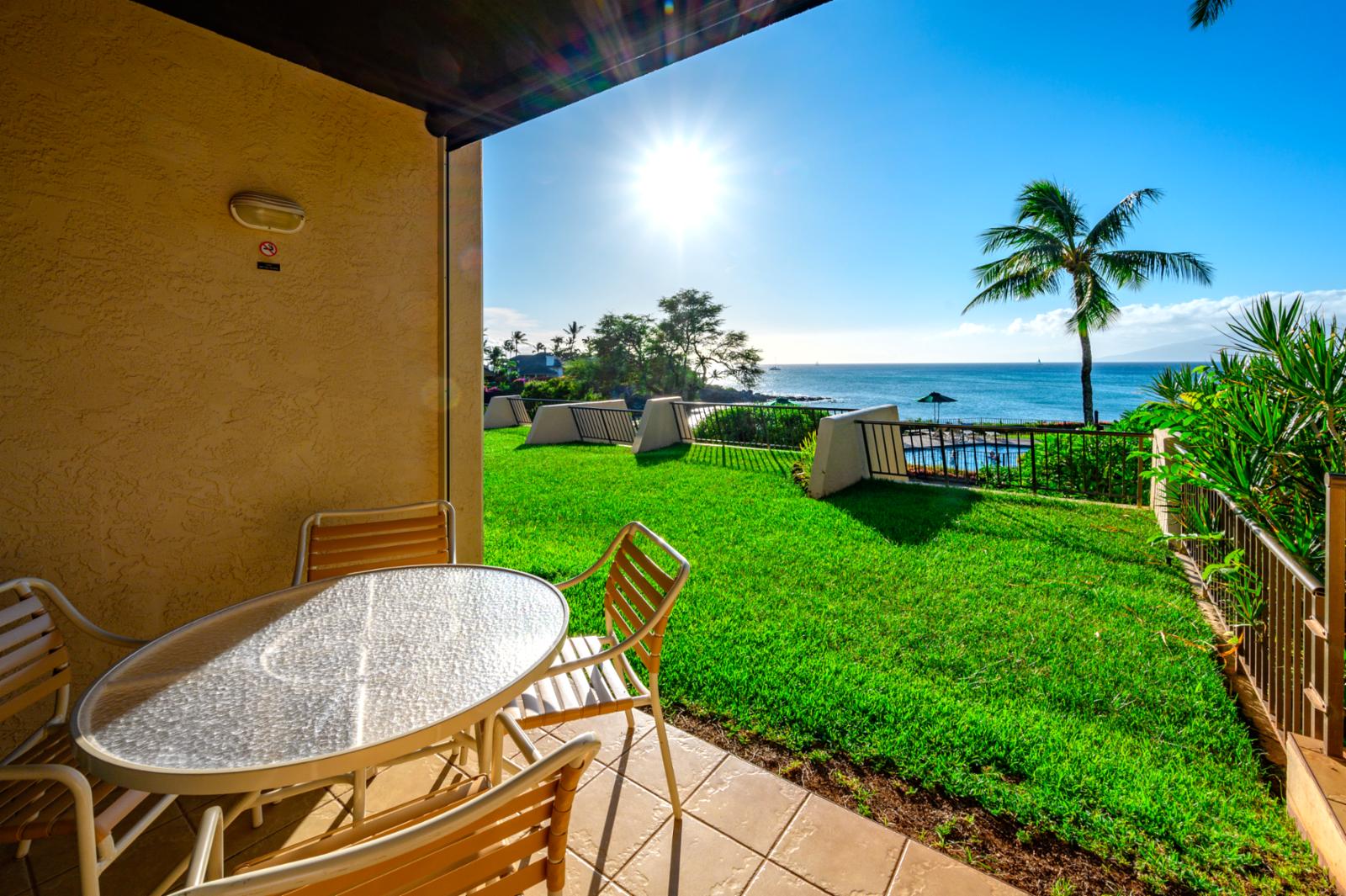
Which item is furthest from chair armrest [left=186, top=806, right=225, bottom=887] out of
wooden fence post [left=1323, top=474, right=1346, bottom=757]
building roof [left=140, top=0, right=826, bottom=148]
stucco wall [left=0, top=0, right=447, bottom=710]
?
wooden fence post [left=1323, top=474, right=1346, bottom=757]

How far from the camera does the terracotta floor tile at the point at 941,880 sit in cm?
140

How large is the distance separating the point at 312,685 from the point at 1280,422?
12.2 ft

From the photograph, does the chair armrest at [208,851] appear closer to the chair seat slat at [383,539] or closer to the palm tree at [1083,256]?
the chair seat slat at [383,539]

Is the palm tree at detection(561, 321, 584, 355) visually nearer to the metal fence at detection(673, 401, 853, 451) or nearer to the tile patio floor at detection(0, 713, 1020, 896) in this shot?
the metal fence at detection(673, 401, 853, 451)

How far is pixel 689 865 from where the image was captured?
1.49m

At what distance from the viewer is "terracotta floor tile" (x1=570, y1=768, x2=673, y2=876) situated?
152 cm

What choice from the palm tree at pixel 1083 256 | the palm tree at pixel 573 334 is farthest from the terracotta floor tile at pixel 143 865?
the palm tree at pixel 573 334

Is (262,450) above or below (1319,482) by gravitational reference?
above

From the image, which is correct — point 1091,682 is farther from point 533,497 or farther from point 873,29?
point 873,29

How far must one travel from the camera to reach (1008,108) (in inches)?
464

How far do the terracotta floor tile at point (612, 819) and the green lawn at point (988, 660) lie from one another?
57cm

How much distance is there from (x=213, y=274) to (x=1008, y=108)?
48.9ft

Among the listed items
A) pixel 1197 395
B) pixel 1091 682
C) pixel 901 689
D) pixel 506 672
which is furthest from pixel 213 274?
pixel 1197 395

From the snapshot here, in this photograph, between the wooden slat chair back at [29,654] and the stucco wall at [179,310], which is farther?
the stucco wall at [179,310]
